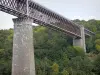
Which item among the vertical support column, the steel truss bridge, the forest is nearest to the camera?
the steel truss bridge

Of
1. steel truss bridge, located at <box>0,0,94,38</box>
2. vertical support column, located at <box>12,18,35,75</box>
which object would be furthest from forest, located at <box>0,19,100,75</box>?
vertical support column, located at <box>12,18,35,75</box>

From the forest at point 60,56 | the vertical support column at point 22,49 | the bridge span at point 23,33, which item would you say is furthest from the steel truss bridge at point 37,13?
the forest at point 60,56

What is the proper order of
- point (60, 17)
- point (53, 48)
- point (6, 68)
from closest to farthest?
point (6, 68) → point (60, 17) → point (53, 48)

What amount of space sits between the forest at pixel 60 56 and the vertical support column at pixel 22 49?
699 cm

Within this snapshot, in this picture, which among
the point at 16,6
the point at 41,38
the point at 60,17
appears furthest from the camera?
the point at 41,38

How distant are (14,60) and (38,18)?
7828mm

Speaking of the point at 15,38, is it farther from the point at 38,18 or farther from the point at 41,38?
the point at 41,38

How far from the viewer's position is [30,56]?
2669 centimetres

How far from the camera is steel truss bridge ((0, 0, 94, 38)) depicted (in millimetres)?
24800

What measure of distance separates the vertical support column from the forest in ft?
22.9

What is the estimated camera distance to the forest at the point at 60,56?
114 feet

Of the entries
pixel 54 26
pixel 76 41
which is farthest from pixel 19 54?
pixel 76 41

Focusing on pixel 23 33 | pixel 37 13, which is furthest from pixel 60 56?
pixel 23 33

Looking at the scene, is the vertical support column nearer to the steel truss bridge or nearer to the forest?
the steel truss bridge
